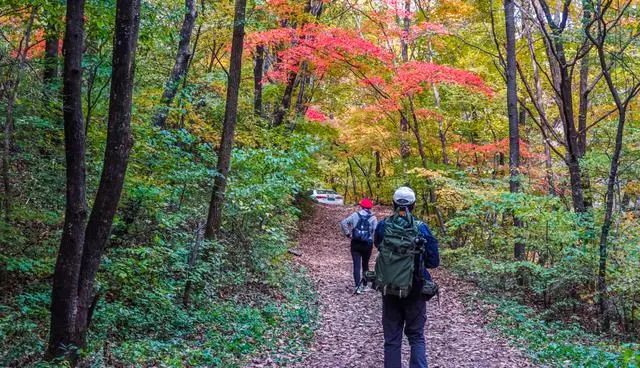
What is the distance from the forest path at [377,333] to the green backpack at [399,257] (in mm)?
2026

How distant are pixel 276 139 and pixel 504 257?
23.0 feet

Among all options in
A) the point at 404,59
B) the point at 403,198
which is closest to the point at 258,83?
the point at 404,59

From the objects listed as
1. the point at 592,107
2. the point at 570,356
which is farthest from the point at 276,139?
the point at 592,107

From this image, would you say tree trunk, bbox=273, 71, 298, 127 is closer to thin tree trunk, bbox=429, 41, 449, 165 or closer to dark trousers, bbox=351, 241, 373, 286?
thin tree trunk, bbox=429, 41, 449, 165

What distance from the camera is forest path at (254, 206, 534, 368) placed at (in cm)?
677

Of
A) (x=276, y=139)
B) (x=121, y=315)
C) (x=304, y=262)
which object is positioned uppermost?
(x=276, y=139)

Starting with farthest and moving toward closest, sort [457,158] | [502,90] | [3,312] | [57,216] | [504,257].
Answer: [457,158], [502,90], [504,257], [57,216], [3,312]

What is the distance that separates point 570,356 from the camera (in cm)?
707

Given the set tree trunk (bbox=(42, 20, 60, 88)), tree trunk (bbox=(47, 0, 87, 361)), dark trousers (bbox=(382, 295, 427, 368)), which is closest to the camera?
tree trunk (bbox=(47, 0, 87, 361))

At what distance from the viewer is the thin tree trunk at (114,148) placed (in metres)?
5.02

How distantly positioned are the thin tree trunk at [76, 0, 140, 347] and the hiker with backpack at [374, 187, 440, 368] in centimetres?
277

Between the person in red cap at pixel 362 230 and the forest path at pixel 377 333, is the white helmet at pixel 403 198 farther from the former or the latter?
the person in red cap at pixel 362 230

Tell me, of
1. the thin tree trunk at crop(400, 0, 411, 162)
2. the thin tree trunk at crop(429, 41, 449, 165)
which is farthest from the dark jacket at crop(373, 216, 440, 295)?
the thin tree trunk at crop(400, 0, 411, 162)

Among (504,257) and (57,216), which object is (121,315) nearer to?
(57,216)
